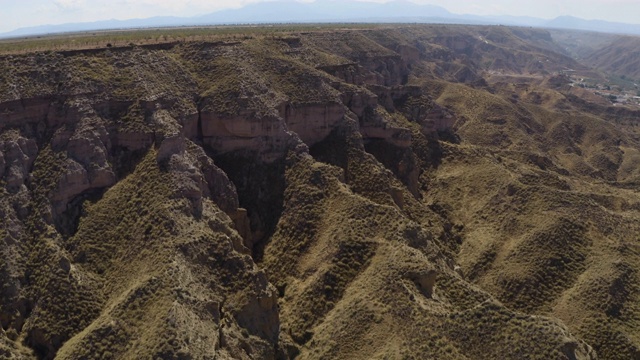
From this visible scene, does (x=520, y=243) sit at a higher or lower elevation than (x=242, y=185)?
lower

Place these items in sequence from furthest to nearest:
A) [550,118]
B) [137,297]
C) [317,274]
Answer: [550,118]
[317,274]
[137,297]

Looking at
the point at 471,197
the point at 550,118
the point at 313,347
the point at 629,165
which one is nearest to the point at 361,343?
the point at 313,347

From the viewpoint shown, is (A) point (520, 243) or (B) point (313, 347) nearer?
(B) point (313, 347)

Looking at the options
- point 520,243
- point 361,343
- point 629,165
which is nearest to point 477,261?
point 520,243

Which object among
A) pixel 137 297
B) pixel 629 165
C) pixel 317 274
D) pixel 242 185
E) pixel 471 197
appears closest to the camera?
pixel 137 297

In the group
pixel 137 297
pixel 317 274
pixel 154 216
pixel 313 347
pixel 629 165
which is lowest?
pixel 629 165

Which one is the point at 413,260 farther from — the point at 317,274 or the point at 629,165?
the point at 629,165
